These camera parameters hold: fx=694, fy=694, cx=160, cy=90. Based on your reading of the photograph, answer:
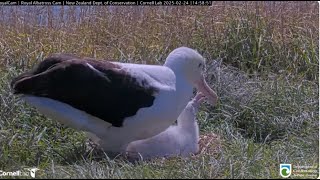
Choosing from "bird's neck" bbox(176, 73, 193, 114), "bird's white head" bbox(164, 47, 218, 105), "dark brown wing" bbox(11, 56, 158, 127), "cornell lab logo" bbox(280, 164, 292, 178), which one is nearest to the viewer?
"cornell lab logo" bbox(280, 164, 292, 178)

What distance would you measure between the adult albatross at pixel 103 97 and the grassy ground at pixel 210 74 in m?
0.21

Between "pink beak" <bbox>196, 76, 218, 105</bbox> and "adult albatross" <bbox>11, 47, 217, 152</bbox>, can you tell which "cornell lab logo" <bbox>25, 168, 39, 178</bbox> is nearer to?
"adult albatross" <bbox>11, 47, 217, 152</bbox>

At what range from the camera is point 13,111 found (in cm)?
463

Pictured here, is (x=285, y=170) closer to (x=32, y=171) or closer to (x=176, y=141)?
(x=176, y=141)

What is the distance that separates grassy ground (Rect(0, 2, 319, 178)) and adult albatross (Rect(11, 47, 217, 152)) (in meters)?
0.21

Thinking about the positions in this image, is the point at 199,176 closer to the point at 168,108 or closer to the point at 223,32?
the point at 168,108

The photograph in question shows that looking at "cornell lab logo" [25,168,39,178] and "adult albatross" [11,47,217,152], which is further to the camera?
"adult albatross" [11,47,217,152]

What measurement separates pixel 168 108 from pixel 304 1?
2.94 metres

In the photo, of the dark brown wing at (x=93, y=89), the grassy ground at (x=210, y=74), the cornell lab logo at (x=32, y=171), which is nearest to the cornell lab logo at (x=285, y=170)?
the grassy ground at (x=210, y=74)

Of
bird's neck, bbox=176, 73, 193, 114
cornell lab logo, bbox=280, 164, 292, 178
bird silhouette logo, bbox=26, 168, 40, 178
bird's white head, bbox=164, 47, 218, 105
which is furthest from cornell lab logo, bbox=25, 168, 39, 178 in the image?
cornell lab logo, bbox=280, 164, 292, 178

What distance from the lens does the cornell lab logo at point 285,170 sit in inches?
139

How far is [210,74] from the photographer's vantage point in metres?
5.45

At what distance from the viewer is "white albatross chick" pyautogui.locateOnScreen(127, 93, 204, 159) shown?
421 centimetres

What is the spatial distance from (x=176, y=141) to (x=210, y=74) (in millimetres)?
1244
